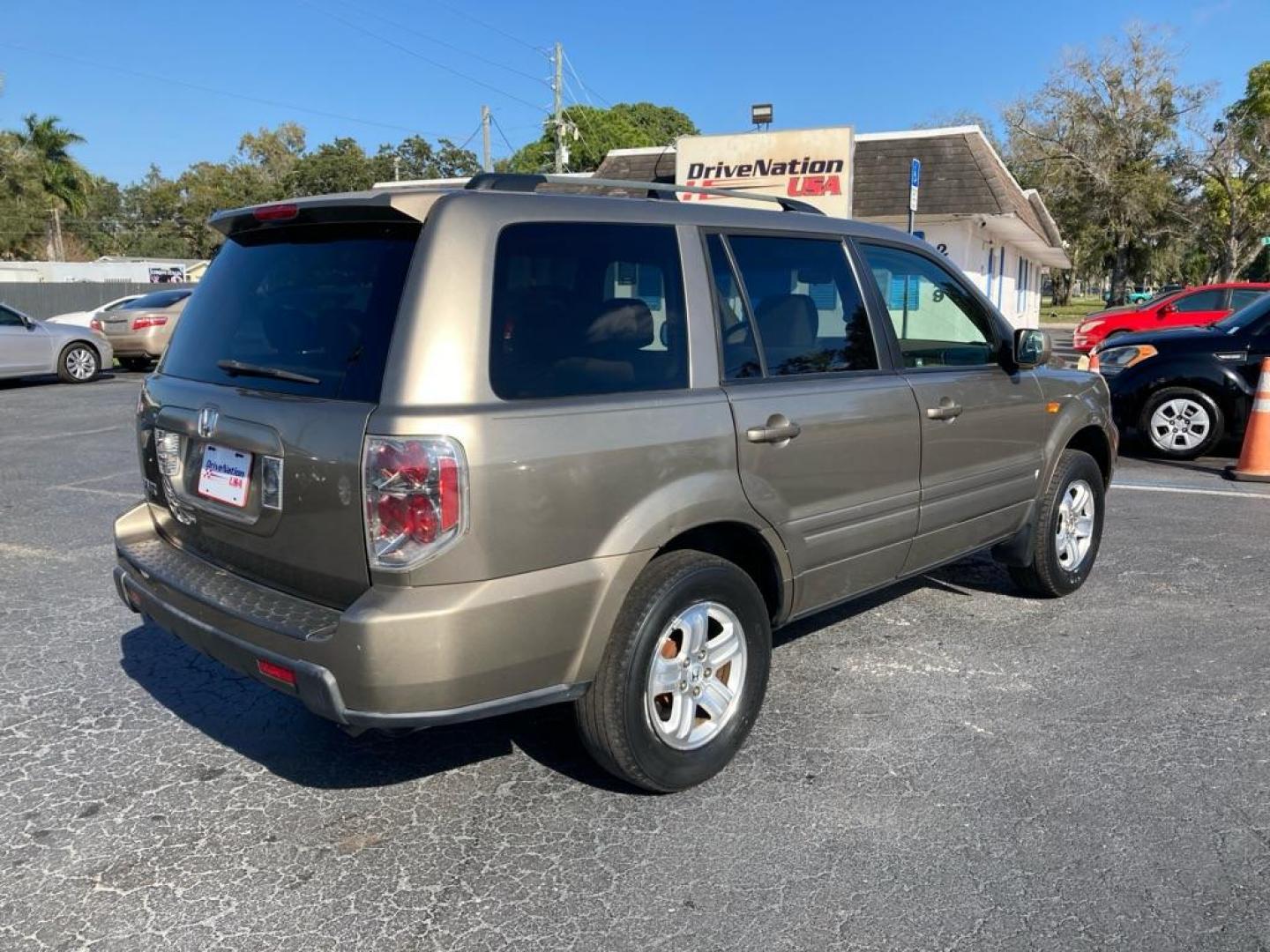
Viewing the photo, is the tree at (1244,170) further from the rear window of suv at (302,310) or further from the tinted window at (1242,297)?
the rear window of suv at (302,310)

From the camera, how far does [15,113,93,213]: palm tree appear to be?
52125 millimetres

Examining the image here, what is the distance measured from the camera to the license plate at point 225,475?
2.89 meters

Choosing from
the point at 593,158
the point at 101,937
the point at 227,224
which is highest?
the point at 593,158

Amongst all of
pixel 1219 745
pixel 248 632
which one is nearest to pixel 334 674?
pixel 248 632

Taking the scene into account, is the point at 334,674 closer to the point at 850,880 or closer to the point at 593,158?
the point at 850,880

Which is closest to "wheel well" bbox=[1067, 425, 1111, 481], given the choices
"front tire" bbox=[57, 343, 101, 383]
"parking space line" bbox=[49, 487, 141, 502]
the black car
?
the black car

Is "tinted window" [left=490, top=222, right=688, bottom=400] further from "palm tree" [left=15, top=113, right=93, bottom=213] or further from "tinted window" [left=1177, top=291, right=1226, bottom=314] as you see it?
"palm tree" [left=15, top=113, right=93, bottom=213]

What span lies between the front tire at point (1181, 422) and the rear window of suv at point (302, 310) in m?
8.63

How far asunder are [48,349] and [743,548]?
1561 centimetres

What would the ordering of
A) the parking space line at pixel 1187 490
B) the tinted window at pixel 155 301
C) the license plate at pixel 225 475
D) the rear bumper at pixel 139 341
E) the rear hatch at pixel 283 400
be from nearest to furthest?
the rear hatch at pixel 283 400
the license plate at pixel 225 475
the parking space line at pixel 1187 490
the rear bumper at pixel 139 341
the tinted window at pixel 155 301

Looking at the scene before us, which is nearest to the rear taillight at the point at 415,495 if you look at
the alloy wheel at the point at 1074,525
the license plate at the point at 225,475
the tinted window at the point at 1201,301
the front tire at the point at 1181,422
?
the license plate at the point at 225,475

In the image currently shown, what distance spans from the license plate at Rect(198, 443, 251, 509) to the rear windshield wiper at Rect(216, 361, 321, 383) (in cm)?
24

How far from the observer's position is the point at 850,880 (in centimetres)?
274

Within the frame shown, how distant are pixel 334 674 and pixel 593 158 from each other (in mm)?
58937
